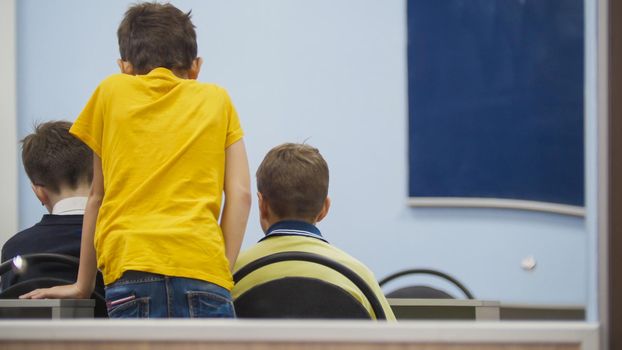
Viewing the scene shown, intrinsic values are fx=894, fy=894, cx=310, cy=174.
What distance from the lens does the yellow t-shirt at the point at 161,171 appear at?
1.32m

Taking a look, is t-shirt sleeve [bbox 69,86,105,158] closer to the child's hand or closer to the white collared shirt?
the child's hand

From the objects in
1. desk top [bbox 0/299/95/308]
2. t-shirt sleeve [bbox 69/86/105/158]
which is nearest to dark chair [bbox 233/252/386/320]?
desk top [bbox 0/299/95/308]

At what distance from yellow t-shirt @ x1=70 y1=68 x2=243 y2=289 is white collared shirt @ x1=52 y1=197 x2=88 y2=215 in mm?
366

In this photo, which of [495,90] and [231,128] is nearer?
[231,128]

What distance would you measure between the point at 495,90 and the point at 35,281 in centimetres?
233

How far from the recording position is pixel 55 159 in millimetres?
1779

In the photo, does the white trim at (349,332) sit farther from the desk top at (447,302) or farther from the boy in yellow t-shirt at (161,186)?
the desk top at (447,302)

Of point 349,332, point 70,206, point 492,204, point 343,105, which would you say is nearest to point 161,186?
point 70,206

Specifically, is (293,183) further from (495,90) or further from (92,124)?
(495,90)

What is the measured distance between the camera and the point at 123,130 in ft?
4.55

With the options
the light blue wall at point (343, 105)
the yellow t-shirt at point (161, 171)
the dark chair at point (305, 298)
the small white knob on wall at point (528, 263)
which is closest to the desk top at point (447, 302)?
the dark chair at point (305, 298)

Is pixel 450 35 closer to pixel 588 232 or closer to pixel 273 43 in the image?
pixel 273 43

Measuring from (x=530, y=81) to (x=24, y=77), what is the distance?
1886mm

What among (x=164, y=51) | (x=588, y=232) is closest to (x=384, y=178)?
(x=164, y=51)
